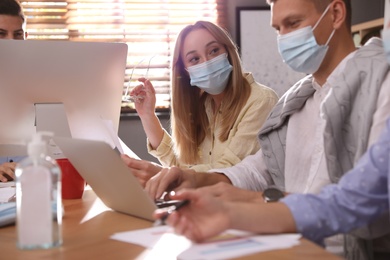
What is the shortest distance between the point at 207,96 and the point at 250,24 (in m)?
1.61

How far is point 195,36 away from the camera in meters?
2.48

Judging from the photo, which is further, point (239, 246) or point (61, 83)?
point (61, 83)

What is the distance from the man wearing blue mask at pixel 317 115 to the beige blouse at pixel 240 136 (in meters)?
0.47

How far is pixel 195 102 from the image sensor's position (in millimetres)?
2590

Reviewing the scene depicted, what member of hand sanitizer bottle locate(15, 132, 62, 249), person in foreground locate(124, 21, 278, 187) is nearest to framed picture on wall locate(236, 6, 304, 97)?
person in foreground locate(124, 21, 278, 187)

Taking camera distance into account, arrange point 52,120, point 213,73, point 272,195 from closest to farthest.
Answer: point 272,195
point 52,120
point 213,73

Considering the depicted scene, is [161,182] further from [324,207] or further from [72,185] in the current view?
[324,207]

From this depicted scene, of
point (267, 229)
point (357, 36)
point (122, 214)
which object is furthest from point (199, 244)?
point (357, 36)

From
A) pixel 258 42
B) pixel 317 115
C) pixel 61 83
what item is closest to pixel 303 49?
pixel 317 115

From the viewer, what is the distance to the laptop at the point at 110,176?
1.15 meters

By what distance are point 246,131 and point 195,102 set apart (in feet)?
1.23

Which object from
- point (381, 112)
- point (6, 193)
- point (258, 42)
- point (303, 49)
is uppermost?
point (258, 42)

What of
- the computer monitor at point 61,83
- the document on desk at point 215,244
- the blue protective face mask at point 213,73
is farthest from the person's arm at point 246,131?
the document on desk at point 215,244

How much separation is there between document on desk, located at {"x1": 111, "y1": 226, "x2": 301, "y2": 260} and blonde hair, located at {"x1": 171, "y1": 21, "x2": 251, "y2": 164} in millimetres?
1359
